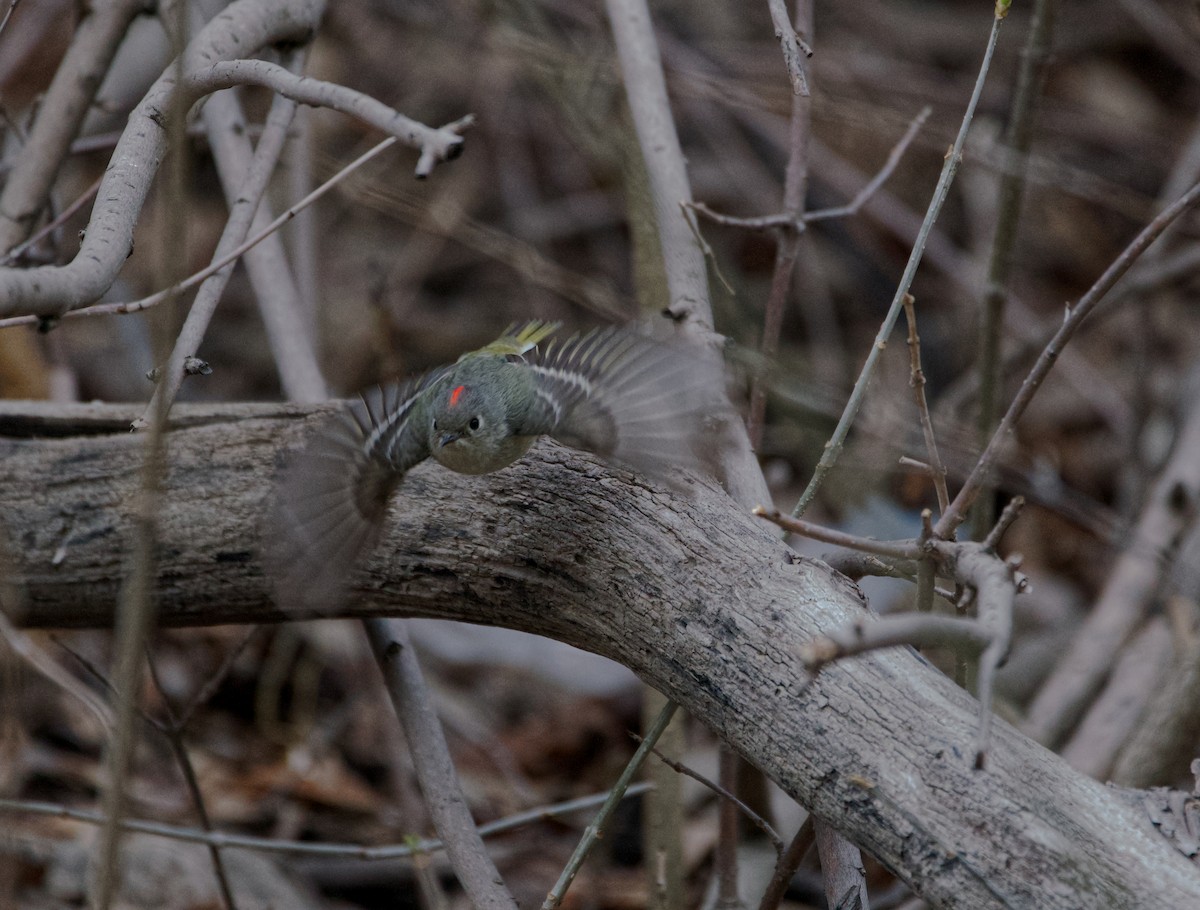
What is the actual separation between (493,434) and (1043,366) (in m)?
0.89

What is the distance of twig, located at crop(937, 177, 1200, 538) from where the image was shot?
63.9 inches

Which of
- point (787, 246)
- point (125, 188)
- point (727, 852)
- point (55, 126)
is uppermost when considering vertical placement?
point (55, 126)

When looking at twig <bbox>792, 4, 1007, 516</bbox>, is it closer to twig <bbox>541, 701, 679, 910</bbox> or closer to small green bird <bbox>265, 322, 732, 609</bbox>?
small green bird <bbox>265, 322, 732, 609</bbox>

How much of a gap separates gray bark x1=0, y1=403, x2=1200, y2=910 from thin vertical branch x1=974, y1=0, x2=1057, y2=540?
1.52 meters

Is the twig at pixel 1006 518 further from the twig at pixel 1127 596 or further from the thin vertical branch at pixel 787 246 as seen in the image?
the twig at pixel 1127 596

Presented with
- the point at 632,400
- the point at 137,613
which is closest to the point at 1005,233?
the point at 632,400

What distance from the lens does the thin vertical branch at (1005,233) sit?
10.4 feet

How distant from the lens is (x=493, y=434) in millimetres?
2076

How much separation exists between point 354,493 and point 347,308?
4.02 metres

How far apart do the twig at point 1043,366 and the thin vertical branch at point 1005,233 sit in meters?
1.50

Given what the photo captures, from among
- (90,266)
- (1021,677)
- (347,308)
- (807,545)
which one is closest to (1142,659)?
(1021,677)

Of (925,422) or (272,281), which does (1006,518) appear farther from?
(272,281)

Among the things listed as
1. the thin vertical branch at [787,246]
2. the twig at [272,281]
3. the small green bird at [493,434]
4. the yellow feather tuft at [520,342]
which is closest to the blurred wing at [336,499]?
the small green bird at [493,434]

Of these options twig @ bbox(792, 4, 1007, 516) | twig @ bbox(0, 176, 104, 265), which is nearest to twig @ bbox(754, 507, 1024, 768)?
twig @ bbox(792, 4, 1007, 516)
